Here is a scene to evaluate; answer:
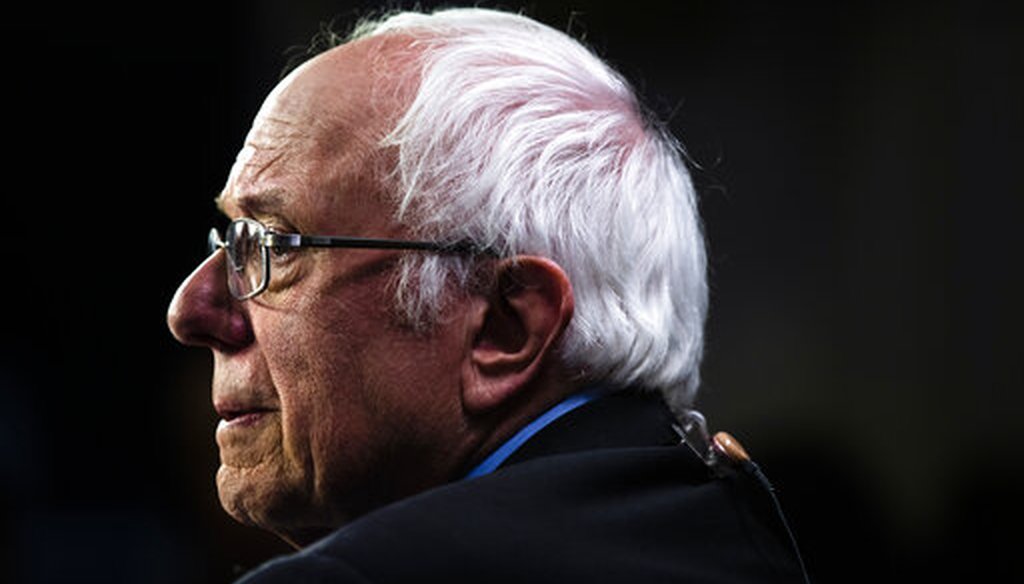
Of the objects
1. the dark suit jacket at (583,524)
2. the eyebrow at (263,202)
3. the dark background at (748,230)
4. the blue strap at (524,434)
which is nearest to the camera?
the dark suit jacket at (583,524)

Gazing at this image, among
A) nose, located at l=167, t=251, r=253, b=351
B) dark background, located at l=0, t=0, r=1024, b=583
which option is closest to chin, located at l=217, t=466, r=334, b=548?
nose, located at l=167, t=251, r=253, b=351

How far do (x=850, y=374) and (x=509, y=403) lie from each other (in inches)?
133

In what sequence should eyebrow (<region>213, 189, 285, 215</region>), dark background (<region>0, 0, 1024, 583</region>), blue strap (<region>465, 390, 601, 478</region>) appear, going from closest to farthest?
blue strap (<region>465, 390, 601, 478</region>)
eyebrow (<region>213, 189, 285, 215</region>)
dark background (<region>0, 0, 1024, 583</region>)

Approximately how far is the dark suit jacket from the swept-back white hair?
85mm

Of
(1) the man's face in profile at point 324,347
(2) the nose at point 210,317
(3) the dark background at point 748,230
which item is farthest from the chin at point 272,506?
(3) the dark background at point 748,230

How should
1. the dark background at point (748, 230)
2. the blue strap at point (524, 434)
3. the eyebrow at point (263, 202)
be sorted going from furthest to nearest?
the dark background at point (748, 230) → the eyebrow at point (263, 202) → the blue strap at point (524, 434)

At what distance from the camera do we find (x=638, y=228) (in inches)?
73.3

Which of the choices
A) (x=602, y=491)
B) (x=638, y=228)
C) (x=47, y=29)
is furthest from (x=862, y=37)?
(x=602, y=491)

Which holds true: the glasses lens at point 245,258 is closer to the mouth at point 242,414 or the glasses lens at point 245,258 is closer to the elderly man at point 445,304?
the elderly man at point 445,304

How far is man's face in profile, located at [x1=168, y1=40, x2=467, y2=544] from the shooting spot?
1782 millimetres

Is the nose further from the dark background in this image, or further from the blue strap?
the dark background

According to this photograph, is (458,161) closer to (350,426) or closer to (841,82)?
(350,426)

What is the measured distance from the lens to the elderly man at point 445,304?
178 centimetres

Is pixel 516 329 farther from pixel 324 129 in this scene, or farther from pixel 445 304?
pixel 324 129
